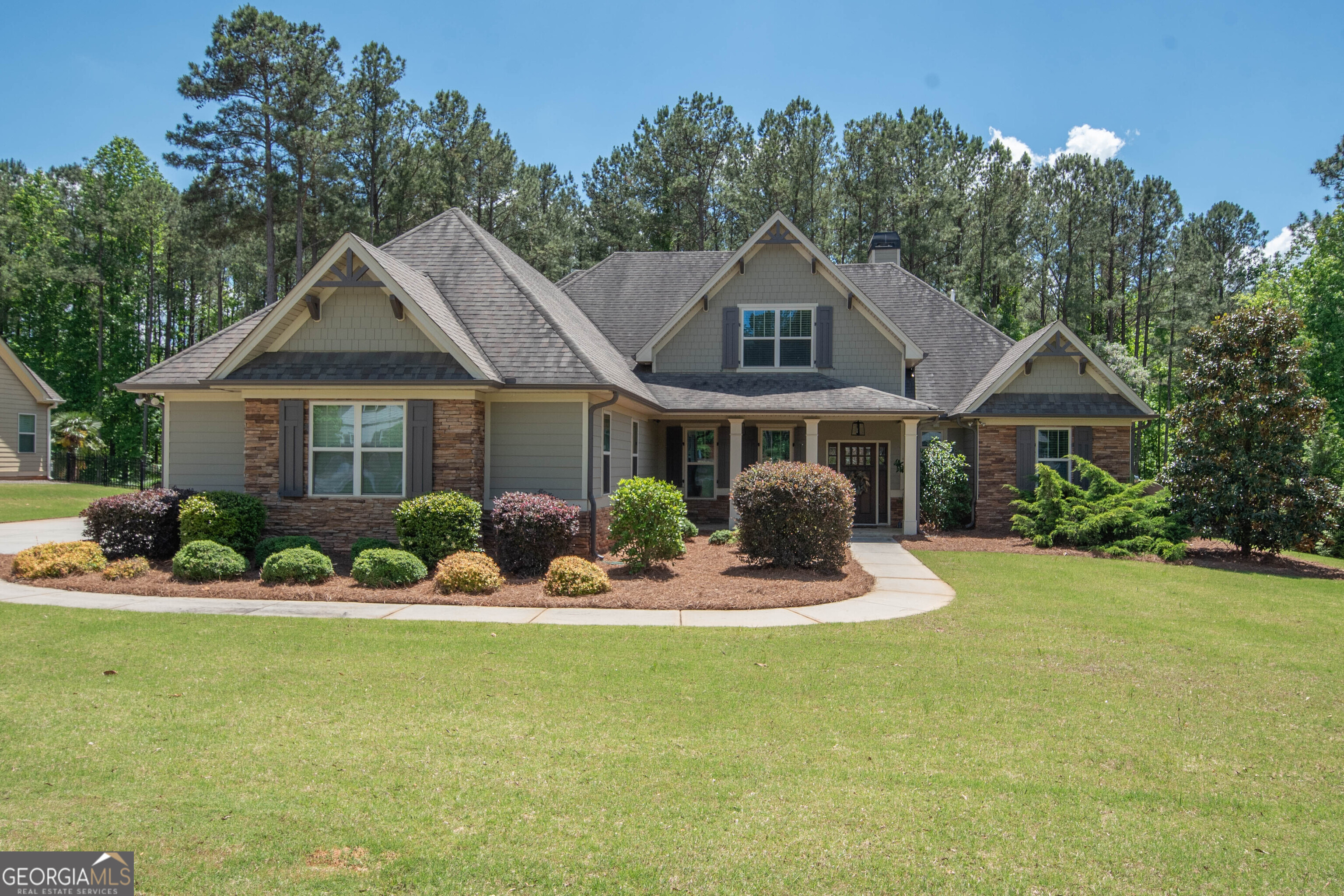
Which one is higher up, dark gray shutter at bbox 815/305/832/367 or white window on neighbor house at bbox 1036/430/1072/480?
dark gray shutter at bbox 815/305/832/367

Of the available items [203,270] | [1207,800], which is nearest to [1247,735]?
[1207,800]

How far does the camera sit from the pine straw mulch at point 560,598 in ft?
34.1

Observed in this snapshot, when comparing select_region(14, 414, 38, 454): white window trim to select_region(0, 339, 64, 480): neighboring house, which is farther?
select_region(14, 414, 38, 454): white window trim

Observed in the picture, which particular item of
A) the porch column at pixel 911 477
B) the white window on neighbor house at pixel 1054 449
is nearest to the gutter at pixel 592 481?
the porch column at pixel 911 477

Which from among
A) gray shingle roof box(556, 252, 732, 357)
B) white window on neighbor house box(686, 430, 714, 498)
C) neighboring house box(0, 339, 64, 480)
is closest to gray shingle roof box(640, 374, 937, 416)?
white window on neighbor house box(686, 430, 714, 498)

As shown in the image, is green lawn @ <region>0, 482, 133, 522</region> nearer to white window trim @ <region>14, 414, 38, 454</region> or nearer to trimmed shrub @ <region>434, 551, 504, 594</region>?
white window trim @ <region>14, 414, 38, 454</region>

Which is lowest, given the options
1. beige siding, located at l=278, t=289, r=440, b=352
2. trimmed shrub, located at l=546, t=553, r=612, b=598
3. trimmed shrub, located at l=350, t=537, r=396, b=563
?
trimmed shrub, located at l=546, t=553, r=612, b=598

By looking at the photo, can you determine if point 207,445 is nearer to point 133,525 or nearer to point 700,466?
point 133,525

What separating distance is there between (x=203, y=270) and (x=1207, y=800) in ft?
160

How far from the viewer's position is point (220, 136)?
93.6 ft

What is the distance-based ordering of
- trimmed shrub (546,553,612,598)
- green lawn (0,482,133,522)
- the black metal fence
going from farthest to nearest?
the black metal fence
green lawn (0,482,133,522)
trimmed shrub (546,553,612,598)

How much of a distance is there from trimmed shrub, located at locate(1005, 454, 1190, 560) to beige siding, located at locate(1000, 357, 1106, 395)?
223 centimetres

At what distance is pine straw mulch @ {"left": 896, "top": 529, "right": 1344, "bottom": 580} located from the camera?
1493 cm

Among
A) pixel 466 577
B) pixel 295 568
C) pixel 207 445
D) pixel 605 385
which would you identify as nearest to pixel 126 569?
pixel 295 568
